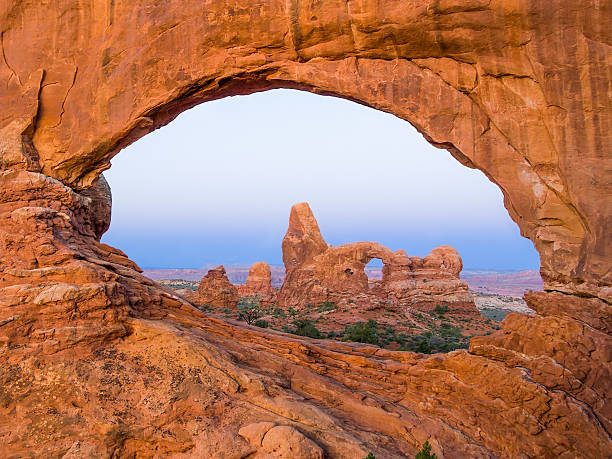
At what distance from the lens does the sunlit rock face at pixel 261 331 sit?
688cm

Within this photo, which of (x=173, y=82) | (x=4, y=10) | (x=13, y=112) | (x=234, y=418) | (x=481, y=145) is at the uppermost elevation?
(x=4, y=10)

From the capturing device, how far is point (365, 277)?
36469mm

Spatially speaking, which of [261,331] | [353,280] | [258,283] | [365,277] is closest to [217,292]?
[353,280]

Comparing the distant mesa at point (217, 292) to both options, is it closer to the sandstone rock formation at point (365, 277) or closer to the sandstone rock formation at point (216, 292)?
the sandstone rock formation at point (216, 292)

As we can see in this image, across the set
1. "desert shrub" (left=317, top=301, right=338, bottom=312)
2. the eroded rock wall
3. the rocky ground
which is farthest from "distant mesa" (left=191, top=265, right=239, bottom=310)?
the eroded rock wall

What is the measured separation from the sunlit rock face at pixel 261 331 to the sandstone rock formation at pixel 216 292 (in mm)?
21337

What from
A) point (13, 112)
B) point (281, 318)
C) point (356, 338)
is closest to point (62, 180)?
point (13, 112)

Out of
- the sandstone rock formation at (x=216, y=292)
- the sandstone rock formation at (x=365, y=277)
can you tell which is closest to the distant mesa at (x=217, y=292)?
the sandstone rock formation at (x=216, y=292)

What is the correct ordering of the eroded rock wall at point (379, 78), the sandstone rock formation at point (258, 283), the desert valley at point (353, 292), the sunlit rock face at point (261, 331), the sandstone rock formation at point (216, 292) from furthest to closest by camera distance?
the sandstone rock formation at point (258, 283) → the sandstone rock formation at point (216, 292) → the desert valley at point (353, 292) → the eroded rock wall at point (379, 78) → the sunlit rock face at point (261, 331)

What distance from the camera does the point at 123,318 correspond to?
8.06 metres

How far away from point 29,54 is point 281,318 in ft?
76.9

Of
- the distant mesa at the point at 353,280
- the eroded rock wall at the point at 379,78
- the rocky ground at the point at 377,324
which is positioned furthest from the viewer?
the distant mesa at the point at 353,280

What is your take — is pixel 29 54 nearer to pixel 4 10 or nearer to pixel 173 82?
pixel 4 10

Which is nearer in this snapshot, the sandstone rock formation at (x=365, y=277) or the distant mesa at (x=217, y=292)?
the distant mesa at (x=217, y=292)
